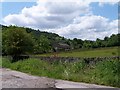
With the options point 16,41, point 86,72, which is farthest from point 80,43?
point 86,72

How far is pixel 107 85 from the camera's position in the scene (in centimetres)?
1505

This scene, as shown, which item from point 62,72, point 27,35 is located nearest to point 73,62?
point 62,72

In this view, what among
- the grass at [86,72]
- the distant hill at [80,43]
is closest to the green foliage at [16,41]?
the grass at [86,72]

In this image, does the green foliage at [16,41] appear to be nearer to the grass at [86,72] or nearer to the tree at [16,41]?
the tree at [16,41]

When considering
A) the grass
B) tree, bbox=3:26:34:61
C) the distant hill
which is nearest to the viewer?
the grass

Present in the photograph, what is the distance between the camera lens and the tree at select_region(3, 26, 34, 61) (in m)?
35.8

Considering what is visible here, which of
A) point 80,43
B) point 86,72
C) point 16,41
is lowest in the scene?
point 86,72

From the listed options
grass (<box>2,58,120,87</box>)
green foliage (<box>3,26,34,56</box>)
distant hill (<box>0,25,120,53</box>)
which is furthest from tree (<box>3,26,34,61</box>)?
distant hill (<box>0,25,120,53</box>)

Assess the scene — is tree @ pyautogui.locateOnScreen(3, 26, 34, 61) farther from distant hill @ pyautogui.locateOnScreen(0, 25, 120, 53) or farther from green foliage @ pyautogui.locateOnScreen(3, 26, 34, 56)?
distant hill @ pyautogui.locateOnScreen(0, 25, 120, 53)

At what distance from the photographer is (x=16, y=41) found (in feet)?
117

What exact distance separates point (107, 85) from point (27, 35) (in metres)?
23.3

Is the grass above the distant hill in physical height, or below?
below

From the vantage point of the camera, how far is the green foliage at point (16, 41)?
35.8m

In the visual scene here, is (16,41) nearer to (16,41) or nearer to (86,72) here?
(16,41)
